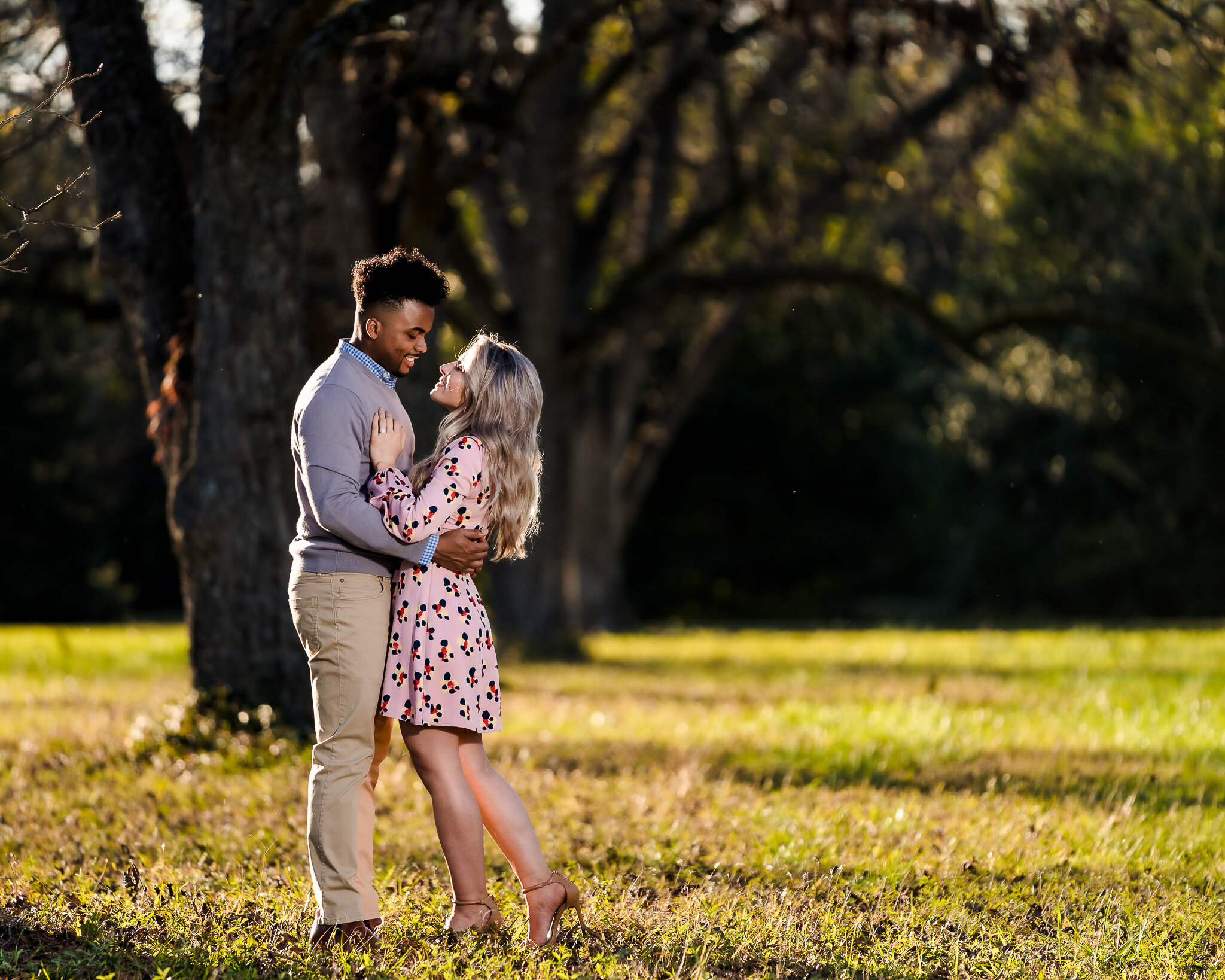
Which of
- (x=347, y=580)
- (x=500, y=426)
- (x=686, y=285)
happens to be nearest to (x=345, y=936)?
(x=347, y=580)

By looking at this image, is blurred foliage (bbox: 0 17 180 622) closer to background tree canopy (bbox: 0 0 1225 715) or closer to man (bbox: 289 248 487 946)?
background tree canopy (bbox: 0 0 1225 715)

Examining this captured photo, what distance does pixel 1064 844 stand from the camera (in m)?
5.68

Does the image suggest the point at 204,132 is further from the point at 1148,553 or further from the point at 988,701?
the point at 1148,553

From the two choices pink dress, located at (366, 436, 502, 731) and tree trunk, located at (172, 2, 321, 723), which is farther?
tree trunk, located at (172, 2, 321, 723)

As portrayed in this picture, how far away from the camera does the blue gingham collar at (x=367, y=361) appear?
14.1ft

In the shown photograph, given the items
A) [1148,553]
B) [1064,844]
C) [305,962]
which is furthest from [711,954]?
[1148,553]

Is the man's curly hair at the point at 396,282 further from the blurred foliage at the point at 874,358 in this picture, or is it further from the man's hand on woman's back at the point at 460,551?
the blurred foliage at the point at 874,358

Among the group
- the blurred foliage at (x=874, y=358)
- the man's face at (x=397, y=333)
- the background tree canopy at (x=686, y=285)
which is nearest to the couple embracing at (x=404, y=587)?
the man's face at (x=397, y=333)

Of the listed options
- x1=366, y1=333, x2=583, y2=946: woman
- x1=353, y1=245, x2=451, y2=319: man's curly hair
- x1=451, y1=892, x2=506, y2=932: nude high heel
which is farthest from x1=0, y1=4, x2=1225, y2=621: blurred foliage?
x1=451, y1=892, x2=506, y2=932: nude high heel

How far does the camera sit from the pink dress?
420 cm

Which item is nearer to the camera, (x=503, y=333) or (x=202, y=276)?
(x=202, y=276)

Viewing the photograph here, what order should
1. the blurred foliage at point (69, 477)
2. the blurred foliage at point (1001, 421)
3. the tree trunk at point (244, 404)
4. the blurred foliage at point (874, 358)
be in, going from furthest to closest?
1. the blurred foliage at point (69, 477)
2. the blurred foliage at point (1001, 421)
3. the blurred foliage at point (874, 358)
4. the tree trunk at point (244, 404)

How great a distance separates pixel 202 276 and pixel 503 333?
25.7 ft

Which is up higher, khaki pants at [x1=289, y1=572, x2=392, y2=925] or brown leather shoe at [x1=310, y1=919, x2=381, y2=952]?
khaki pants at [x1=289, y1=572, x2=392, y2=925]
